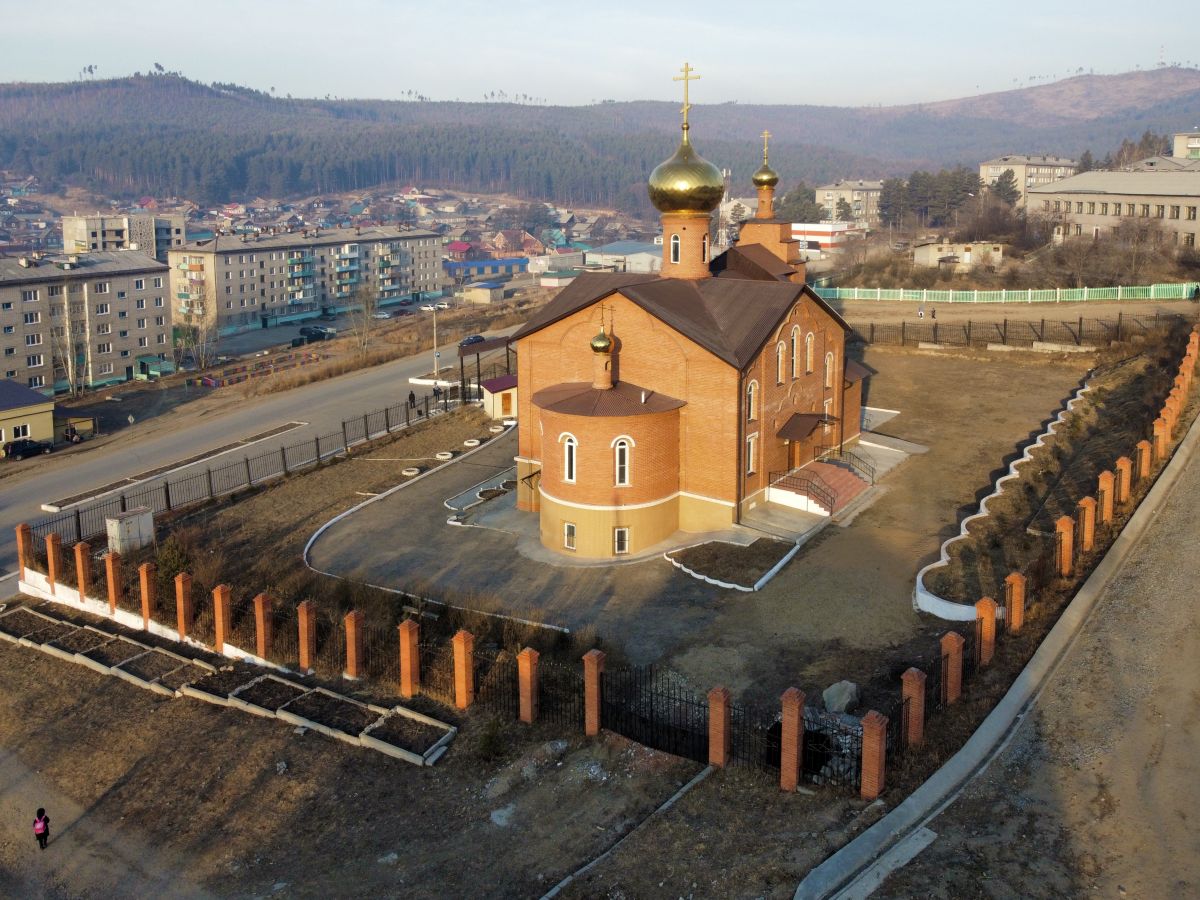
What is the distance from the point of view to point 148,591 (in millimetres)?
18344

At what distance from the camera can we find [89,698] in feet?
53.4

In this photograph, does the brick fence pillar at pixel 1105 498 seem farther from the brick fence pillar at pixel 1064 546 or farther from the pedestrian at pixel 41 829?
the pedestrian at pixel 41 829

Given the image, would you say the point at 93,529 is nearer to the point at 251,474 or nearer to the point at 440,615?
the point at 251,474

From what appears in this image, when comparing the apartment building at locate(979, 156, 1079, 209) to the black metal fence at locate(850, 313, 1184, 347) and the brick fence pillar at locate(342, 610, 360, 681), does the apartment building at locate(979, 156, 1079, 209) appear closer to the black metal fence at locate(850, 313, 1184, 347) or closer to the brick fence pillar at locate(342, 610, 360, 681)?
the black metal fence at locate(850, 313, 1184, 347)

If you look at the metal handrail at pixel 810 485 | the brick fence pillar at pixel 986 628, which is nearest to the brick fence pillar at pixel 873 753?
the brick fence pillar at pixel 986 628

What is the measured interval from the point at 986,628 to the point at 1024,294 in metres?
35.3

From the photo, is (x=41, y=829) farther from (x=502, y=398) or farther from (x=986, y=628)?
(x=502, y=398)

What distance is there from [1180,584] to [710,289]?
34.4 feet

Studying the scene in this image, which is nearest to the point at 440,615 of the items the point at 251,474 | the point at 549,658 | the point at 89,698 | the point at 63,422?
the point at 549,658

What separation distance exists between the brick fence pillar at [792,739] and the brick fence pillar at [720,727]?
28.5 inches

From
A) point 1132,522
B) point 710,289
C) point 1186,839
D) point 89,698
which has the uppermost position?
point 710,289

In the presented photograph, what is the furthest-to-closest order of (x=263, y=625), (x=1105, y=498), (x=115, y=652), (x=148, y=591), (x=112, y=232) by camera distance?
1. (x=112, y=232)
2. (x=148, y=591)
3. (x=115, y=652)
4. (x=1105, y=498)
5. (x=263, y=625)

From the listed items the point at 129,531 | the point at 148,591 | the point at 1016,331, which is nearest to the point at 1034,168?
the point at 1016,331

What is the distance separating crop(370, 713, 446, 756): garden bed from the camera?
13523mm
